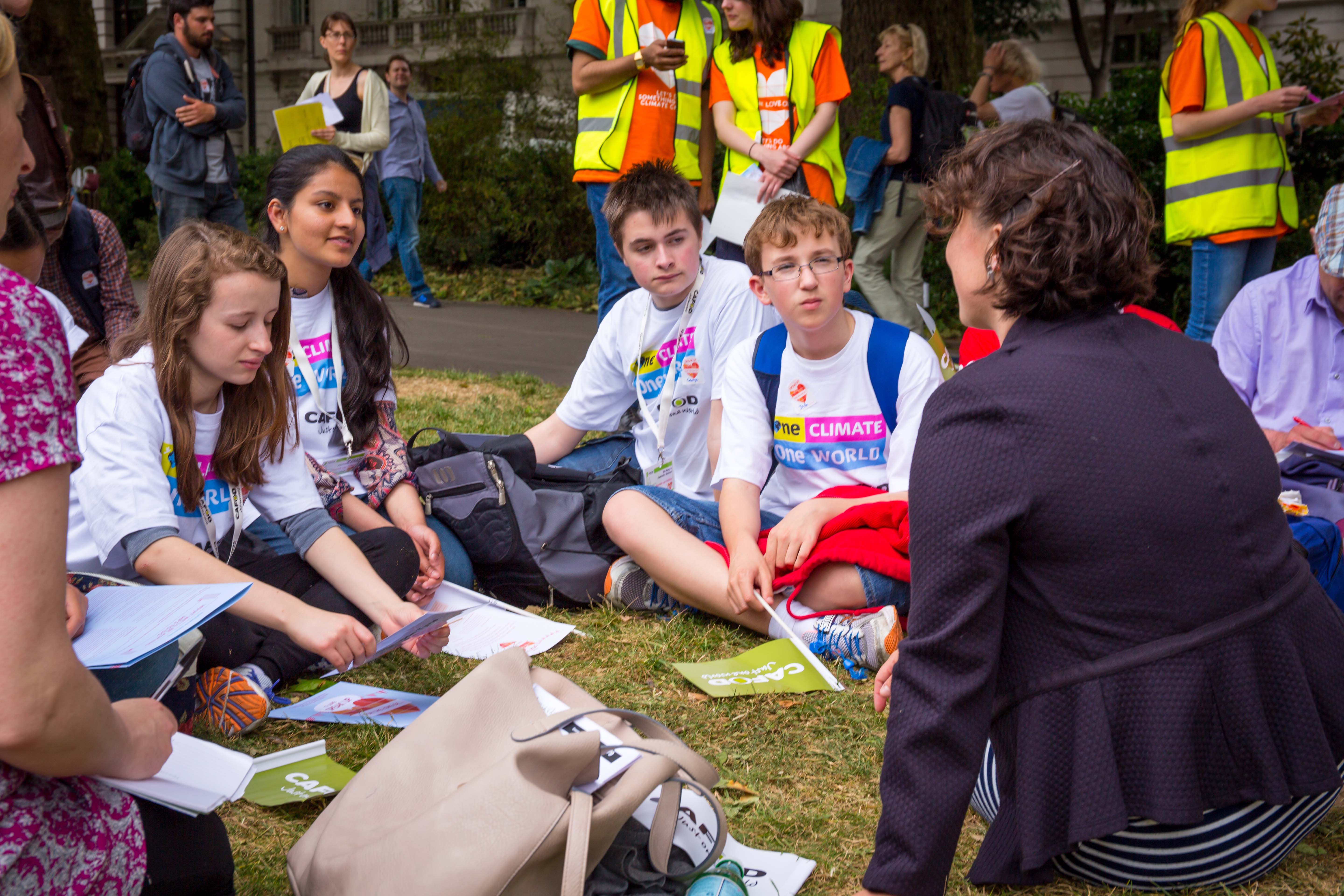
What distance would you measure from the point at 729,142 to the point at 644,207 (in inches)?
56.7

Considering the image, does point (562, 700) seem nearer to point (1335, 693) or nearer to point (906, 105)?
point (1335, 693)

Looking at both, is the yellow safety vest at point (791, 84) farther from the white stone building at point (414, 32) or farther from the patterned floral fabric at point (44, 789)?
the white stone building at point (414, 32)

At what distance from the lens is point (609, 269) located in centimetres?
499

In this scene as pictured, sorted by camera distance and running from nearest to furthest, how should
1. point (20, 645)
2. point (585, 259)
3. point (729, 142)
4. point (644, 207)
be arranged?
point (20, 645) → point (644, 207) → point (729, 142) → point (585, 259)

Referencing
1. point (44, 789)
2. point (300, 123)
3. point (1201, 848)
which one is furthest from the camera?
point (300, 123)

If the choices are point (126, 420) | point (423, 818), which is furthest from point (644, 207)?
point (423, 818)

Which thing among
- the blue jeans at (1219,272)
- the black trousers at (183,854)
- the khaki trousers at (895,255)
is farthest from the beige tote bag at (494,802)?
the khaki trousers at (895,255)

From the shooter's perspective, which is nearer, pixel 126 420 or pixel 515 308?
pixel 126 420

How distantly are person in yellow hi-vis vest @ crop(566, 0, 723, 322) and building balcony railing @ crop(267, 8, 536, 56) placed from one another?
34.2ft

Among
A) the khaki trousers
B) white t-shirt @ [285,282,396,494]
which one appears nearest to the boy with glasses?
white t-shirt @ [285,282,396,494]

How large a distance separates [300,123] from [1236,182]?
5377mm

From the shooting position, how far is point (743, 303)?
390 centimetres

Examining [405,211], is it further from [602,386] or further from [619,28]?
[602,386]

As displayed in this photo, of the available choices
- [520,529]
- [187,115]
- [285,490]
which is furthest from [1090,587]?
[187,115]
